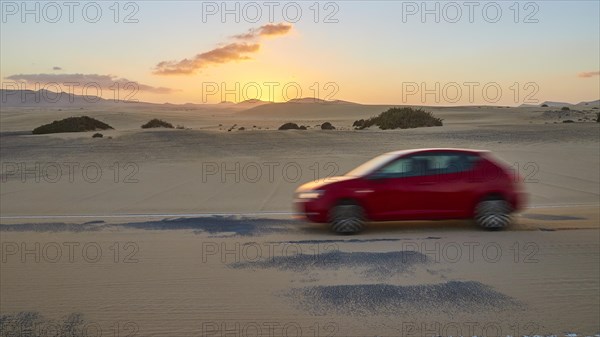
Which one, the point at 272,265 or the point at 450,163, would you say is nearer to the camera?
the point at 272,265

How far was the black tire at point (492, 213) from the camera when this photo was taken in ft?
32.7

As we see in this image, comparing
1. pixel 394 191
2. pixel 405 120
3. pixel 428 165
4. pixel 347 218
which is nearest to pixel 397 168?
pixel 394 191

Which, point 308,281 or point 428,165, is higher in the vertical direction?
point 428,165

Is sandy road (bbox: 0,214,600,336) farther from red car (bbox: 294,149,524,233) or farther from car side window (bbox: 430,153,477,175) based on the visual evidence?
car side window (bbox: 430,153,477,175)

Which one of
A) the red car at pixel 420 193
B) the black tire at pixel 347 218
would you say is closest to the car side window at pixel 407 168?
the red car at pixel 420 193

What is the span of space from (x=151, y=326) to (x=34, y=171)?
16.4 meters

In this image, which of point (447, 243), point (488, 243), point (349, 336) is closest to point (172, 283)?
point (349, 336)

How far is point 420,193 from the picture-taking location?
995 cm

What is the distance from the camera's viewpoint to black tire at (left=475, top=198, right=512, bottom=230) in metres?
9.98

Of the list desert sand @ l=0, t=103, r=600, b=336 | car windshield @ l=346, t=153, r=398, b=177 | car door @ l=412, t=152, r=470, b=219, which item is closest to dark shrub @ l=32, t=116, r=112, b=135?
desert sand @ l=0, t=103, r=600, b=336

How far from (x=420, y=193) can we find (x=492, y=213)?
1280mm

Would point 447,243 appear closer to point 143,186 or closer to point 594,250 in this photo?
point 594,250

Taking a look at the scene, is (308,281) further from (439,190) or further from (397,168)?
(439,190)

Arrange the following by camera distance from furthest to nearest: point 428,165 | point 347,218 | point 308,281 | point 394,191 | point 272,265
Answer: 1. point 428,165
2. point 394,191
3. point 347,218
4. point 272,265
5. point 308,281
